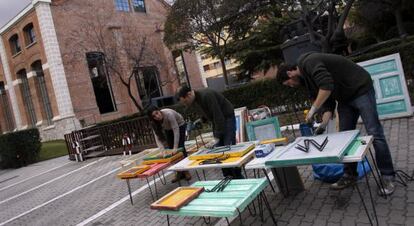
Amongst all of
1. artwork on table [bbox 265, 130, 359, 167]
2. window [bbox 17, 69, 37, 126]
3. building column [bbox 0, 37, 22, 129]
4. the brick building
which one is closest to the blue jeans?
artwork on table [bbox 265, 130, 359, 167]

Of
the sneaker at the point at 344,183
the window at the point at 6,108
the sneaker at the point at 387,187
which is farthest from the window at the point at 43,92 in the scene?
the sneaker at the point at 387,187

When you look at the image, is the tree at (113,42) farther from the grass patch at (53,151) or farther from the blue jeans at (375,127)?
the blue jeans at (375,127)

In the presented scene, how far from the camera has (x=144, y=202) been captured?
6.37 m

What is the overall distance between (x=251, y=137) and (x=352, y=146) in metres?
3.43

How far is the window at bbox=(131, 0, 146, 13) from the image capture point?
30.1 m

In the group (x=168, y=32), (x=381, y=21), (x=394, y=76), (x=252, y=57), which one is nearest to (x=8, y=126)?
(x=168, y=32)

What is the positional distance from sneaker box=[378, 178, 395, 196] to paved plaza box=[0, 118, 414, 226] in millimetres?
57

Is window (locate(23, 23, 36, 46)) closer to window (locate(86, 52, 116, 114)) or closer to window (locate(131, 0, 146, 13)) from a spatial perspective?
window (locate(86, 52, 116, 114))

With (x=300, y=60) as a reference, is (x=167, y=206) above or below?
below

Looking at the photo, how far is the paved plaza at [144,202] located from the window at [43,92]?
50.4ft

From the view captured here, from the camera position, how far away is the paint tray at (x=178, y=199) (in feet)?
12.3

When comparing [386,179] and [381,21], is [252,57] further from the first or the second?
[386,179]

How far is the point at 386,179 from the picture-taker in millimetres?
4031

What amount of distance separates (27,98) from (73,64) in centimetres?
719
